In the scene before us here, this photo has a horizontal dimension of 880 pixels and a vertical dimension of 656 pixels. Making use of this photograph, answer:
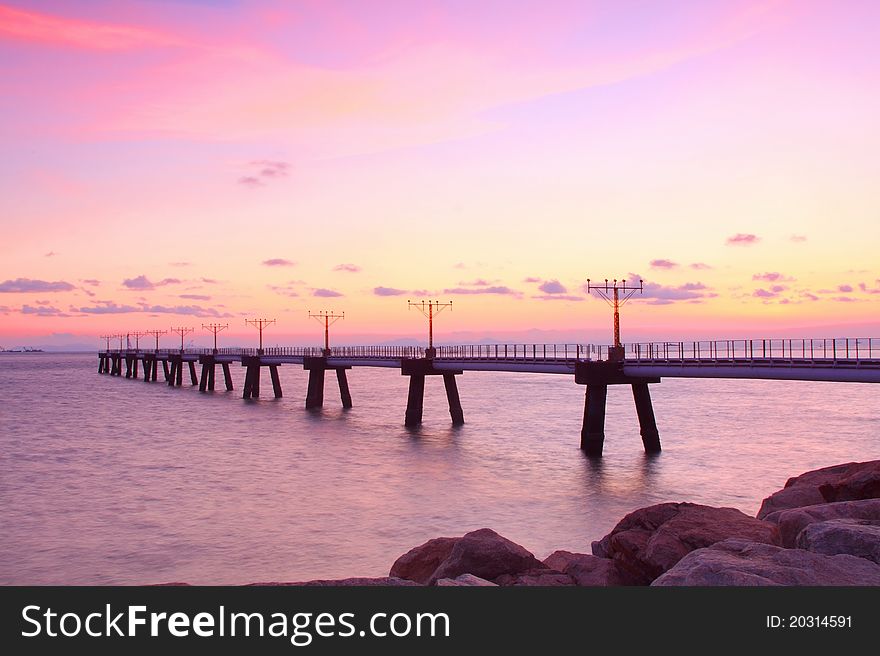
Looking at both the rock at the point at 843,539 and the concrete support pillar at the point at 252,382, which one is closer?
the rock at the point at 843,539

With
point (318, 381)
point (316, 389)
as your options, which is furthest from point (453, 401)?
point (318, 381)

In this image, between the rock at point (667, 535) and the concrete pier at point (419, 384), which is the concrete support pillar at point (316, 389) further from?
the rock at point (667, 535)

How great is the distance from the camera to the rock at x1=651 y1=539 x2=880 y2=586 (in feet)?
30.4

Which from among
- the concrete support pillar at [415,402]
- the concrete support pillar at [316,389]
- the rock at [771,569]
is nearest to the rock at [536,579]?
the rock at [771,569]

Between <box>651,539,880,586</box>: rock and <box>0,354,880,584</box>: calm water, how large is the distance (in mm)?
13365

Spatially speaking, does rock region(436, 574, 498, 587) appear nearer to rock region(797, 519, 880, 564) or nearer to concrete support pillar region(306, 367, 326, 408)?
rock region(797, 519, 880, 564)

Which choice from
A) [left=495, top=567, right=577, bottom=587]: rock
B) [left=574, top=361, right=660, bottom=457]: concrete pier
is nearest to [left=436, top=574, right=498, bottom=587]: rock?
[left=495, top=567, right=577, bottom=587]: rock

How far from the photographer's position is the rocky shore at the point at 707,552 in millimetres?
9688

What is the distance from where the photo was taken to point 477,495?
33000 millimetres

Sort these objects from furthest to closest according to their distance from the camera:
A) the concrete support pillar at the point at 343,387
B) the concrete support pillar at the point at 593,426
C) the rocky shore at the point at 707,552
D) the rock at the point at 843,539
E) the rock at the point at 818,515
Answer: the concrete support pillar at the point at 343,387 < the concrete support pillar at the point at 593,426 < the rock at the point at 818,515 < the rock at the point at 843,539 < the rocky shore at the point at 707,552

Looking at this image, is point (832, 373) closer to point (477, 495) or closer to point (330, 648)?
point (477, 495)

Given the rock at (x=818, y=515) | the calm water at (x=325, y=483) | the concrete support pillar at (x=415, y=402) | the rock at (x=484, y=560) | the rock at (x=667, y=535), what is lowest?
the calm water at (x=325, y=483)

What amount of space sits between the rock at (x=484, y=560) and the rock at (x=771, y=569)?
4.21 meters

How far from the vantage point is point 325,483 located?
36.7 m
